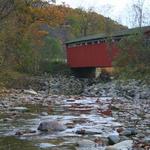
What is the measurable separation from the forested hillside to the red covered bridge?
197 centimetres

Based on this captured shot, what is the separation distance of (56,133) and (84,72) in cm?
3735

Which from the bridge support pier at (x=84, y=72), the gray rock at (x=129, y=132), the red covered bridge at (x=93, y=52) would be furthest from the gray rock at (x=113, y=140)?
the bridge support pier at (x=84, y=72)

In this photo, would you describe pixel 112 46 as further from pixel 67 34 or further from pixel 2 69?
pixel 67 34

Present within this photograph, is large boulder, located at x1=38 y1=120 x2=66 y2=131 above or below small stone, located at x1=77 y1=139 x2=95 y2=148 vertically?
above

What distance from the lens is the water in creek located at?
8.38m

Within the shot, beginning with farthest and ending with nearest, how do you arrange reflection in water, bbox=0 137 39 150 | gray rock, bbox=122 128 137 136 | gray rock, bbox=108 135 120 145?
gray rock, bbox=122 128 137 136, gray rock, bbox=108 135 120 145, reflection in water, bbox=0 137 39 150

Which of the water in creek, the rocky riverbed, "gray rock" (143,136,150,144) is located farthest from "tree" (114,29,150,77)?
"gray rock" (143,136,150,144)

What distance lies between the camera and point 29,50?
4034 centimetres

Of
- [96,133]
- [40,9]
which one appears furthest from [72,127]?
[40,9]

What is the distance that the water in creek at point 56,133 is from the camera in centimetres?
838

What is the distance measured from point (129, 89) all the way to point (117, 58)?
12.6ft

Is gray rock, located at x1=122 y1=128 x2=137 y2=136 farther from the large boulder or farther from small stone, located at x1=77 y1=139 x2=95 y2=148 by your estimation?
the large boulder

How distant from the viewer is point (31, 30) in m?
42.4

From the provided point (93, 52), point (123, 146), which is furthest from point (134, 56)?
point (123, 146)
